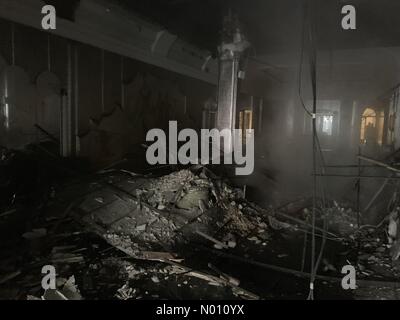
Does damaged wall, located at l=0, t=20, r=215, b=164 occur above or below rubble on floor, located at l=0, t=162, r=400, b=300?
above

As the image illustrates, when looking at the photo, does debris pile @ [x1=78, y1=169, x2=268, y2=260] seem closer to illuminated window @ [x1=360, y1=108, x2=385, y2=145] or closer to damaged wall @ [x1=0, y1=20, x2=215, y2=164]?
damaged wall @ [x1=0, y1=20, x2=215, y2=164]

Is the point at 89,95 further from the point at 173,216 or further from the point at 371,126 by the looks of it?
the point at 371,126

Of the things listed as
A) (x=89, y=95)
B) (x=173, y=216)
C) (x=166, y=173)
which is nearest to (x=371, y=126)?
(x=166, y=173)

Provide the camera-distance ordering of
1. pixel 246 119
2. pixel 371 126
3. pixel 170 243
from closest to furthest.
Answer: pixel 170 243
pixel 371 126
pixel 246 119

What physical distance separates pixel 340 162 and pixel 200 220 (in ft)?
44.3

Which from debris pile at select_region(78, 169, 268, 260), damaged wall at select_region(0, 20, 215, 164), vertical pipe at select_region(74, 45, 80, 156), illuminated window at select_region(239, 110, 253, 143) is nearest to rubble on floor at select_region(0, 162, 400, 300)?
debris pile at select_region(78, 169, 268, 260)

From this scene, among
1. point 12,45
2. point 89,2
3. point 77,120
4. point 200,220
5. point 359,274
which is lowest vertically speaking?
point 359,274

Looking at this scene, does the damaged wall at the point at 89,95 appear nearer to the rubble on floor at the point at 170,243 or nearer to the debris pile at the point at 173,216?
the rubble on floor at the point at 170,243

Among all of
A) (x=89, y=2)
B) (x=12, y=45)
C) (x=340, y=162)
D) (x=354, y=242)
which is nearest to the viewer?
(x=12, y=45)

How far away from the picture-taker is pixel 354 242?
7.08 m

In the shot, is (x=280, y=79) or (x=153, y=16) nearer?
(x=153, y=16)
